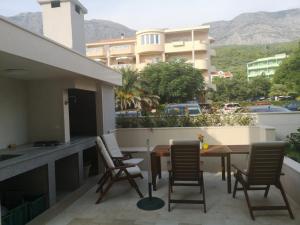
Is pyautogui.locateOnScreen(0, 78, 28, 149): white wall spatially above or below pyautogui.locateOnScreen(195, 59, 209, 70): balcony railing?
below

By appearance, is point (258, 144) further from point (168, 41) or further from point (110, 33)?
point (110, 33)

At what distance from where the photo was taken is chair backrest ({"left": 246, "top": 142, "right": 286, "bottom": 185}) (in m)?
4.39

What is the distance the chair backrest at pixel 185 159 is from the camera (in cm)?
485

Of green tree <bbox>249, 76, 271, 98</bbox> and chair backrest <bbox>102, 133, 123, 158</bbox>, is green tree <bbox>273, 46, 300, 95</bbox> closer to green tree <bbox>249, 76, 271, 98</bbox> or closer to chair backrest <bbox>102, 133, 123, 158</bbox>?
green tree <bbox>249, 76, 271, 98</bbox>

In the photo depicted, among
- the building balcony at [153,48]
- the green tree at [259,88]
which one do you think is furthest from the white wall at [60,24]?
the green tree at [259,88]

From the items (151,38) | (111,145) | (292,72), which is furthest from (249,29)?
(111,145)

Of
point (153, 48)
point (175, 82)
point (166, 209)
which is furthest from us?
point (153, 48)

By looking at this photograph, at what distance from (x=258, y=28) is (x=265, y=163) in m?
124

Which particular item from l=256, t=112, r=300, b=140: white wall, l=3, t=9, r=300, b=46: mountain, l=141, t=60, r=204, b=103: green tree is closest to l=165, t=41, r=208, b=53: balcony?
l=141, t=60, r=204, b=103: green tree

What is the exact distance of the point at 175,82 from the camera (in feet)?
87.7

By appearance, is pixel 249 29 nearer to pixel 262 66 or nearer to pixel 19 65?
pixel 262 66

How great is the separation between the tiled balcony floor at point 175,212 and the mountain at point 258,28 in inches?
3971

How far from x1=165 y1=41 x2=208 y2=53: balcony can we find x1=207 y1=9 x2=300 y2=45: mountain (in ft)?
228

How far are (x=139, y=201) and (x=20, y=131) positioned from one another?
10.2 ft
